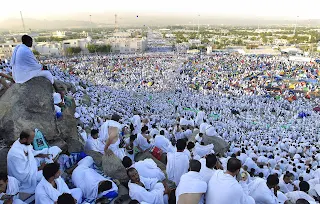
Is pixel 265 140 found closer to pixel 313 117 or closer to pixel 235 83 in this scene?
pixel 313 117

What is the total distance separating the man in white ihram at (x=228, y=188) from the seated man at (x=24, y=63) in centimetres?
332

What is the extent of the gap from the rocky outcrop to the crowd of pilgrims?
1.66ft

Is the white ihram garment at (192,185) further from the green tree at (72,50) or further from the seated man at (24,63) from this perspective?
the green tree at (72,50)

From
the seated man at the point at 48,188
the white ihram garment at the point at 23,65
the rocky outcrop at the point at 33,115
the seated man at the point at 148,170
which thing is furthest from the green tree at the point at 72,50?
the seated man at the point at 48,188

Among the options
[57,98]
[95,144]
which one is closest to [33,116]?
[57,98]

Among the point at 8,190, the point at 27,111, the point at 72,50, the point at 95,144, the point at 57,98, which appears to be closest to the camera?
the point at 8,190

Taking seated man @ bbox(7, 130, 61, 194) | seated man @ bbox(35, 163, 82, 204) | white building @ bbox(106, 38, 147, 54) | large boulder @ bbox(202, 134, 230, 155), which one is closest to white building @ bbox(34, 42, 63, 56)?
white building @ bbox(106, 38, 147, 54)

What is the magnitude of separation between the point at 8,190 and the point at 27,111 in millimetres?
1560

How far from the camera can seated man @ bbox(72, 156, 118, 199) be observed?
3.04 meters

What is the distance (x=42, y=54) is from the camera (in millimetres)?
43281

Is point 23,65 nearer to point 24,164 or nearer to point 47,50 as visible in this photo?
point 24,164

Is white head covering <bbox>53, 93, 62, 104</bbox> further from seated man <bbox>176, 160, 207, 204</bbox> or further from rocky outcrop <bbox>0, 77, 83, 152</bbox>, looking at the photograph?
seated man <bbox>176, 160, 207, 204</bbox>

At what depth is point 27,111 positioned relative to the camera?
3746 millimetres

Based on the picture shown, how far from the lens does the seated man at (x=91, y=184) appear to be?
304 cm
